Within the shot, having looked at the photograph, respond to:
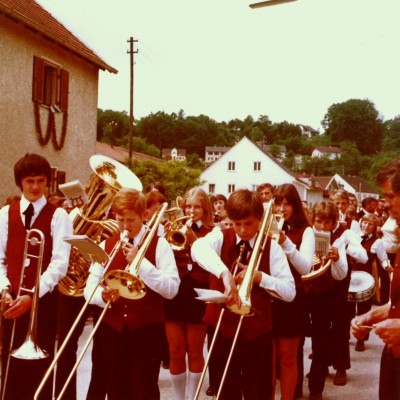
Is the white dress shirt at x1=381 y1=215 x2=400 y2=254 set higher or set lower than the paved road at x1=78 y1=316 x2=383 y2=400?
higher

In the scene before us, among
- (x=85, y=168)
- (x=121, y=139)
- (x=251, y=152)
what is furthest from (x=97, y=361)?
(x=121, y=139)

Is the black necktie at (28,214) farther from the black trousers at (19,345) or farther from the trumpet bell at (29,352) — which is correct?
the trumpet bell at (29,352)

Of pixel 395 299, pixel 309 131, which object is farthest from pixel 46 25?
pixel 309 131

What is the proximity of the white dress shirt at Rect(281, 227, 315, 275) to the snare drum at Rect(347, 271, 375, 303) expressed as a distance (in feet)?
6.34

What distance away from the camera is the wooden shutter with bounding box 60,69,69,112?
18188 millimetres

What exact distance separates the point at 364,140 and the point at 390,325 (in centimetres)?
12985

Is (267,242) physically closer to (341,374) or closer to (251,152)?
(341,374)

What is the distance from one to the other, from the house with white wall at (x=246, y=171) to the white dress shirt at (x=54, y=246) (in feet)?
212

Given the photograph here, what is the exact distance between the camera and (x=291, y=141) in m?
143

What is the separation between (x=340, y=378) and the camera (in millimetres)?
6703

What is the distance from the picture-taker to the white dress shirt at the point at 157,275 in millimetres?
3994

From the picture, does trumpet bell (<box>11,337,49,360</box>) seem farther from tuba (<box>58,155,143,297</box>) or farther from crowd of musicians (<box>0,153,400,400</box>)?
tuba (<box>58,155,143,297</box>)

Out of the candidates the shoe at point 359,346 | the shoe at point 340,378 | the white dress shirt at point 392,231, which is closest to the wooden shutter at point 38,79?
the shoe at point 359,346

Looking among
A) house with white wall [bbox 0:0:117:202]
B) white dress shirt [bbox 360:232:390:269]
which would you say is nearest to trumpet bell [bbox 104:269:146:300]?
white dress shirt [bbox 360:232:390:269]
